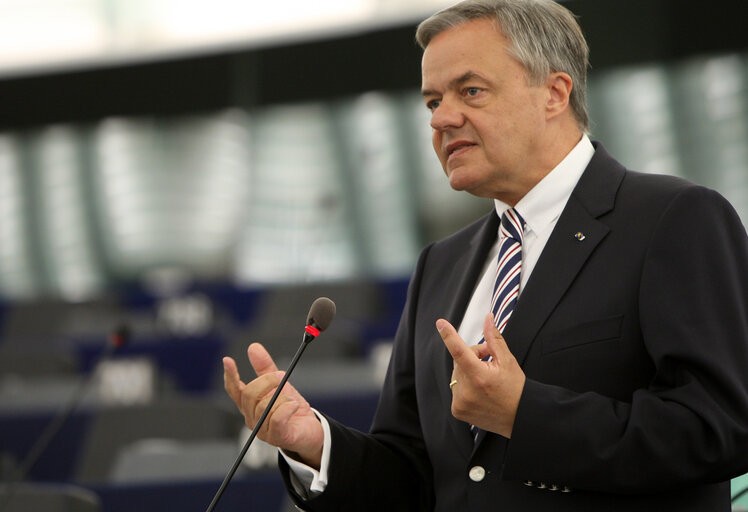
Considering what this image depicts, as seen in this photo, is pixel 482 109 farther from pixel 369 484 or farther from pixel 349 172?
pixel 349 172

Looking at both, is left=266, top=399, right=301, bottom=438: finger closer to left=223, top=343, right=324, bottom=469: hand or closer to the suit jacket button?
left=223, top=343, right=324, bottom=469: hand

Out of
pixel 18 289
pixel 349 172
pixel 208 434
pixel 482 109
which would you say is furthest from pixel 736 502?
pixel 18 289

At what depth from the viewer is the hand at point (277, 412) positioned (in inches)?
65.2

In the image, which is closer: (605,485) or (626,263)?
(605,485)

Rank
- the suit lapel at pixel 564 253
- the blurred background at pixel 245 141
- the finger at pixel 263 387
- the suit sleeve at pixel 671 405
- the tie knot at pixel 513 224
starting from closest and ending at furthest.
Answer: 1. the suit sleeve at pixel 671 405
2. the suit lapel at pixel 564 253
3. the finger at pixel 263 387
4. the tie knot at pixel 513 224
5. the blurred background at pixel 245 141

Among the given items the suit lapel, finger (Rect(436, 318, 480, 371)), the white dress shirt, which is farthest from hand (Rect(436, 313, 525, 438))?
the white dress shirt

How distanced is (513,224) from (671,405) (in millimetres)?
515

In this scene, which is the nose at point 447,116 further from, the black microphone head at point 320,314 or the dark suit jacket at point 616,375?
the black microphone head at point 320,314

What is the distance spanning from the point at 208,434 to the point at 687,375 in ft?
9.79

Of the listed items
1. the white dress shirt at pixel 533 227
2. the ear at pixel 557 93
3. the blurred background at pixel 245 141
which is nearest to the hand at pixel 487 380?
the white dress shirt at pixel 533 227

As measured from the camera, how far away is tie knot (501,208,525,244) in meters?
1.77

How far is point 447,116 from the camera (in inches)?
68.0

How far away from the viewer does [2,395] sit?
5285 mm

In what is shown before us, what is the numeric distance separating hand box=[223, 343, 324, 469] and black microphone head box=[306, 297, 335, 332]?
0.11 m
